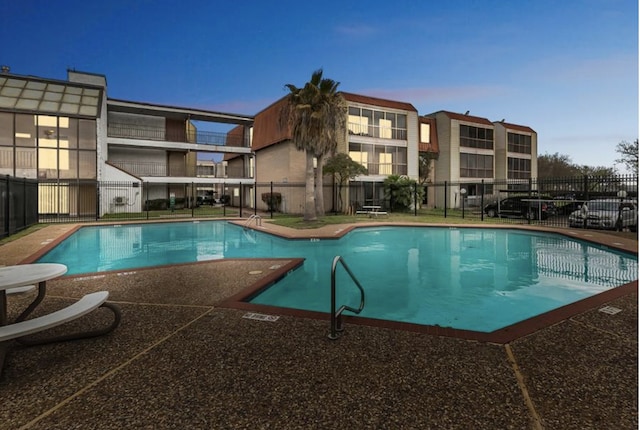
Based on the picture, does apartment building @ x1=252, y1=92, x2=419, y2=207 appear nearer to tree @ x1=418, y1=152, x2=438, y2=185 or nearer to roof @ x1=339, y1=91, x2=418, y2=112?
roof @ x1=339, y1=91, x2=418, y2=112

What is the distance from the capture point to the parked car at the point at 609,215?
14539 millimetres

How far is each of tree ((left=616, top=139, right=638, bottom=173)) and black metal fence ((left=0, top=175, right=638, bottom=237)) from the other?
8.18 metres

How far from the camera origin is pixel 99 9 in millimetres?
29281

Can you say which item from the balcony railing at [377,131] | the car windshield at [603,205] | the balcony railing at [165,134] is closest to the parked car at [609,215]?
the car windshield at [603,205]

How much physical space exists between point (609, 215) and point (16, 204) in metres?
24.8

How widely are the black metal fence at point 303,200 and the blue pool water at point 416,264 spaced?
Result: 3475 millimetres

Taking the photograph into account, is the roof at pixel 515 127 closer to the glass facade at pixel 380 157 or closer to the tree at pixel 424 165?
the tree at pixel 424 165

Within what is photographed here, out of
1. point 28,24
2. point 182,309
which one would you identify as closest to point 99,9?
point 28,24

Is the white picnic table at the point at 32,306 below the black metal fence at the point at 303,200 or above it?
below

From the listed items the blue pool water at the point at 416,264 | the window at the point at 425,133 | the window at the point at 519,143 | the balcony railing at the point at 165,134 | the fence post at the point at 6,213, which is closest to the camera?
the blue pool water at the point at 416,264


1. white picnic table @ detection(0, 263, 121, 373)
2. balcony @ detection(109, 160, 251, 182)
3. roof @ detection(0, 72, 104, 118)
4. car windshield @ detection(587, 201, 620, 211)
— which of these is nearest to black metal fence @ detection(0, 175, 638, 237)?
car windshield @ detection(587, 201, 620, 211)

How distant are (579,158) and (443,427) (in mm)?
71825

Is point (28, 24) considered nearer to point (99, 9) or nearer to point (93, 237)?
point (99, 9)

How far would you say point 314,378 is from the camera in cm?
291
